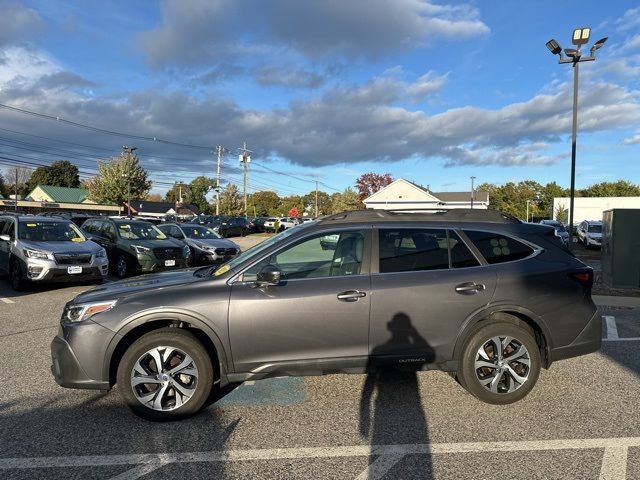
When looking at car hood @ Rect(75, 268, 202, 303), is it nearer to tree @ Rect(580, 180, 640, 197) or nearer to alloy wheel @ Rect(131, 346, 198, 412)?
alloy wheel @ Rect(131, 346, 198, 412)

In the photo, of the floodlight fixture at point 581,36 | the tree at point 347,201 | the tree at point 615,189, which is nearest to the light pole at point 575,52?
the floodlight fixture at point 581,36

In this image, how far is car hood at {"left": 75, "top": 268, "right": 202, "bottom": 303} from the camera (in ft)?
13.5

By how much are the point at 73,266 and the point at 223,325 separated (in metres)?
7.68

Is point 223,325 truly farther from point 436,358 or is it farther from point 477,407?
point 477,407

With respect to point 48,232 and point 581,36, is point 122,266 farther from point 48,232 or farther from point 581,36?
point 581,36

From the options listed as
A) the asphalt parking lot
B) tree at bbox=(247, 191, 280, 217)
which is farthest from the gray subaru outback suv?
tree at bbox=(247, 191, 280, 217)

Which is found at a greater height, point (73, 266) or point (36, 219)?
point (36, 219)

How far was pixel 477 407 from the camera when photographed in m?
4.34

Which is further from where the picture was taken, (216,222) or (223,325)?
(216,222)

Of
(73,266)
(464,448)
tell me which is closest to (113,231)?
(73,266)

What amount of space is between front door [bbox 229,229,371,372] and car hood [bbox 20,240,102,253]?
786 cm

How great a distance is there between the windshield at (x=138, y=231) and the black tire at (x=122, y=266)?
65 centimetres


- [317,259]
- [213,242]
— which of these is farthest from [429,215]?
[213,242]

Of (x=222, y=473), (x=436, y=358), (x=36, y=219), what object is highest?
(x=36, y=219)
